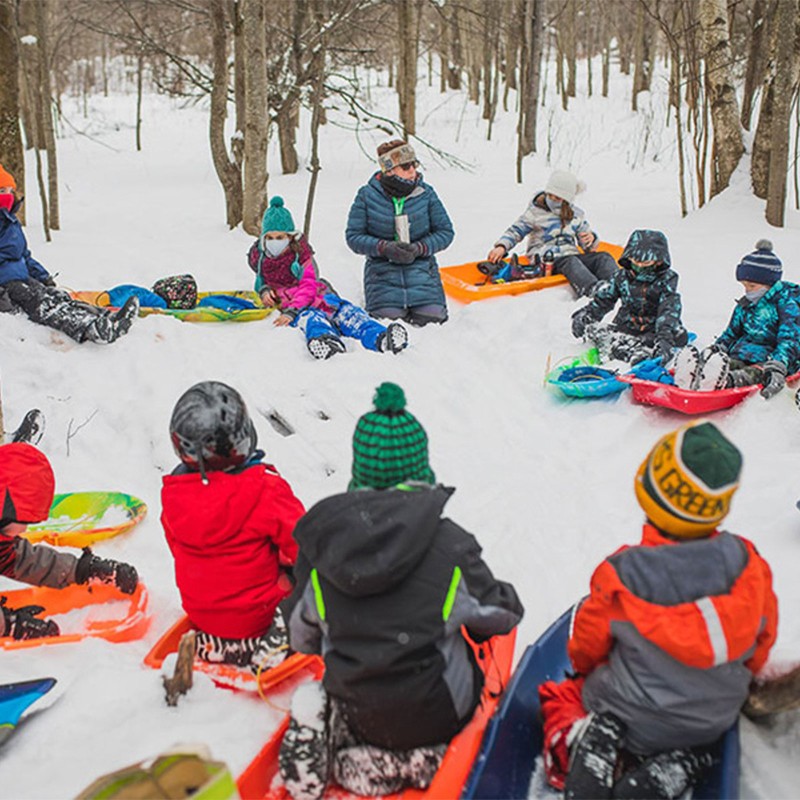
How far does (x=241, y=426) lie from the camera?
250 cm

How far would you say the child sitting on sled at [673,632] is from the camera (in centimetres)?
186

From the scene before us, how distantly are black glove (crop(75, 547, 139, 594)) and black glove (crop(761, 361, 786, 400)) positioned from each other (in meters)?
3.24

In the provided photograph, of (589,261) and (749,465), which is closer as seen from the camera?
(749,465)

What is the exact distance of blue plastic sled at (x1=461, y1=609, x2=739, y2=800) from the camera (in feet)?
6.45

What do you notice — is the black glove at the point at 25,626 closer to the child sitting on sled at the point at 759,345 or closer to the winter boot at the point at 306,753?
the winter boot at the point at 306,753

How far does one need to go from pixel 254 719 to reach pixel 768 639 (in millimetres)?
1437

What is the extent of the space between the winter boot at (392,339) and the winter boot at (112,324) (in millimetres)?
1593

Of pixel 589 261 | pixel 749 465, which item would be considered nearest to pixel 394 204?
pixel 589 261

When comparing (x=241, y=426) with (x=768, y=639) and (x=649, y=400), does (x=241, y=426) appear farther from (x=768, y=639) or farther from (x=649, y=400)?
(x=649, y=400)

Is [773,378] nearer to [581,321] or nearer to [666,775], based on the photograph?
[581,321]

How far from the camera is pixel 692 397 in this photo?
424cm

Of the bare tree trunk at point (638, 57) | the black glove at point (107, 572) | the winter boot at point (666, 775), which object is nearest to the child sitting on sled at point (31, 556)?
the black glove at point (107, 572)

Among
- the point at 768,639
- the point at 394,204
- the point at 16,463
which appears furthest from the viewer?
the point at 394,204

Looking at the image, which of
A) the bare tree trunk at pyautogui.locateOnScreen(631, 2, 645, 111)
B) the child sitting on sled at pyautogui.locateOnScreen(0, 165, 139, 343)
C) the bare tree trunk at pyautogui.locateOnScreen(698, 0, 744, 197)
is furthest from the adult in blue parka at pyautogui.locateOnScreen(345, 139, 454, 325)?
the bare tree trunk at pyautogui.locateOnScreen(631, 2, 645, 111)
